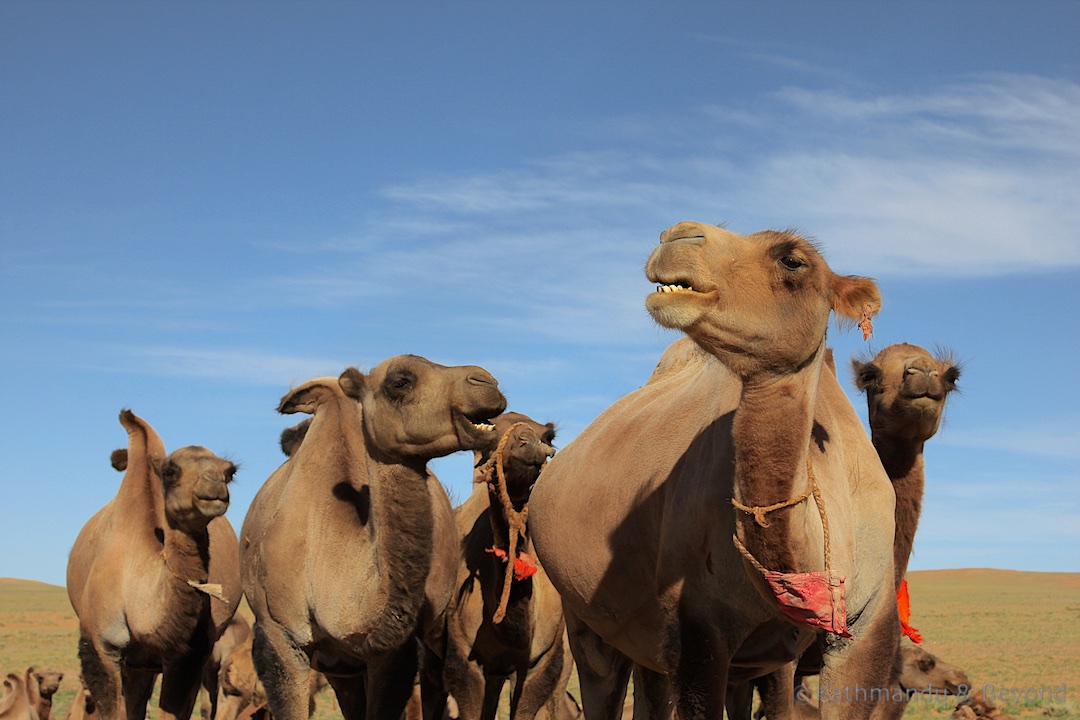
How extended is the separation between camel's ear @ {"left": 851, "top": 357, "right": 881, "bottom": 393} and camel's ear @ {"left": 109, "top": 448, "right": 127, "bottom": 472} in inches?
282

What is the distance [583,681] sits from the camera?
723 cm

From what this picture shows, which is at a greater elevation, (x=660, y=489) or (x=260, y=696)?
(x=660, y=489)

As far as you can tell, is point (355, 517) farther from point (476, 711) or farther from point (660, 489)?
point (660, 489)

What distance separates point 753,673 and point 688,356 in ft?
8.86

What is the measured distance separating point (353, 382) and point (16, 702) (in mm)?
5583

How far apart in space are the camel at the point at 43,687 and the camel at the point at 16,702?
0.83 metres

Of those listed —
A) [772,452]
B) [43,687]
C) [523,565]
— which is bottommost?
[43,687]

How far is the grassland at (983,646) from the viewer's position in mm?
18734

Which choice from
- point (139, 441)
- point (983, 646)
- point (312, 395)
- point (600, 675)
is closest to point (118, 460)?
point (139, 441)

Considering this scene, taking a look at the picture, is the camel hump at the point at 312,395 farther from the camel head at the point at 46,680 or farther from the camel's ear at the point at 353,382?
the camel head at the point at 46,680

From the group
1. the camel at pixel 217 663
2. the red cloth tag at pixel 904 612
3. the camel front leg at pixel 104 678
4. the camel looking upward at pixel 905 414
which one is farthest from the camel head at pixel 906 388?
the camel at pixel 217 663

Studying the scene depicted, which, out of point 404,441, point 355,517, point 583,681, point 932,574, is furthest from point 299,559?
point 932,574

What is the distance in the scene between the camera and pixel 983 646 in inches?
1388

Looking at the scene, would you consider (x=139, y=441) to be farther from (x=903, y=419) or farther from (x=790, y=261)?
(x=790, y=261)
